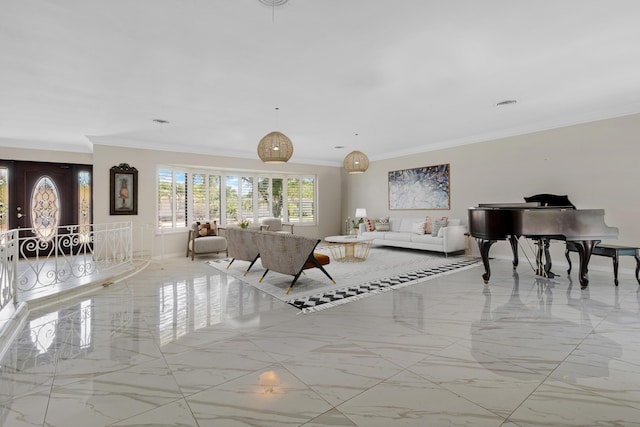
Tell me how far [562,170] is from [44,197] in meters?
11.2

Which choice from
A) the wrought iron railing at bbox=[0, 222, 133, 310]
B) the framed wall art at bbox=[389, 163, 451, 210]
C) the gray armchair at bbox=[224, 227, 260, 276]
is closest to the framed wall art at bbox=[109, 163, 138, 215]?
the wrought iron railing at bbox=[0, 222, 133, 310]

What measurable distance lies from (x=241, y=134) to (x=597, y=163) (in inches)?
259

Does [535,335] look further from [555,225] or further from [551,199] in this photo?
[551,199]

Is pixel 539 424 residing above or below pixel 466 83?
below

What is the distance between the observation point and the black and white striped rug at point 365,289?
3730mm

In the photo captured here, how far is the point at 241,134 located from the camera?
663cm

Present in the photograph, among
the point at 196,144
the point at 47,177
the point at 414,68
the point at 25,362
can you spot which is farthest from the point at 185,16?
the point at 47,177

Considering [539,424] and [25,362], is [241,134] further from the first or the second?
[539,424]

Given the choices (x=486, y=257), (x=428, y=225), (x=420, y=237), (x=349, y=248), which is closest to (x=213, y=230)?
(x=349, y=248)

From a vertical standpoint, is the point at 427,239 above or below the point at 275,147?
below

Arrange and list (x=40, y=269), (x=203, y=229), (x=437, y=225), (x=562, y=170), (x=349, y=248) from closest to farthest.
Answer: (x=40, y=269) → (x=562, y=170) → (x=437, y=225) → (x=203, y=229) → (x=349, y=248)

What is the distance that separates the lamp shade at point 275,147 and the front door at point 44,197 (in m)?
5.27

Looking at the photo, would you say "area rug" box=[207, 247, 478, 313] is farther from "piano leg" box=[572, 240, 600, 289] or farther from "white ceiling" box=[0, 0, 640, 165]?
"white ceiling" box=[0, 0, 640, 165]

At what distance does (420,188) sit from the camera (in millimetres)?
8438
